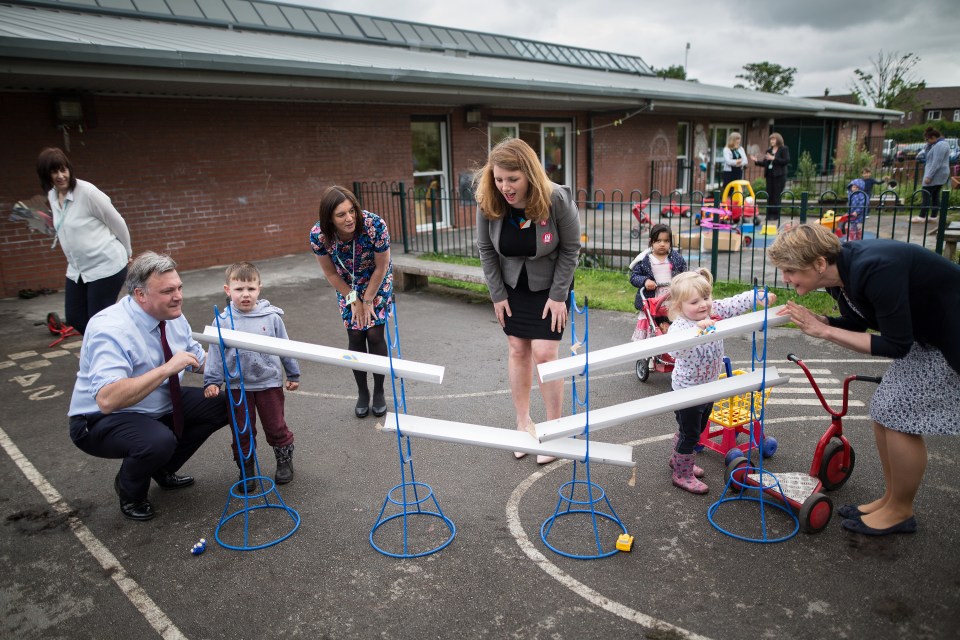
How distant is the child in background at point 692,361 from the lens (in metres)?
3.62

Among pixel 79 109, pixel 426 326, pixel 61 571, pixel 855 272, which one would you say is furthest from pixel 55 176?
pixel 855 272

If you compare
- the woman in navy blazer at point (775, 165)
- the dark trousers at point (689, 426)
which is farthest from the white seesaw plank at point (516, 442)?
the woman in navy blazer at point (775, 165)

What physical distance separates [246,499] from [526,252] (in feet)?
6.89

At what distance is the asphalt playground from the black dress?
883 millimetres

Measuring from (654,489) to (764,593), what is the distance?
0.99m

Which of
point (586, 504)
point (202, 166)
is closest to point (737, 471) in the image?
point (586, 504)

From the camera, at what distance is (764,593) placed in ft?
9.11

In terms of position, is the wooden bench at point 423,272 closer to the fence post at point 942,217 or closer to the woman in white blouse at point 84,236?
the woman in white blouse at point 84,236

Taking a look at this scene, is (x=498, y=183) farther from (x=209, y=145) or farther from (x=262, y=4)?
(x=262, y=4)

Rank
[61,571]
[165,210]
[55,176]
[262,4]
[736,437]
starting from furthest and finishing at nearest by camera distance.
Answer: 1. [262,4]
2. [165,210]
3. [55,176]
4. [736,437]
5. [61,571]

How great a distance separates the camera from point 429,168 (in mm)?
14773

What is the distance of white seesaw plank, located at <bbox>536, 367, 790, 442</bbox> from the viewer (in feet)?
9.80

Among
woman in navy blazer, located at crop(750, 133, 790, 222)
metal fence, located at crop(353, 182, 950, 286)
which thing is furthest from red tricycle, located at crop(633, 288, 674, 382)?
woman in navy blazer, located at crop(750, 133, 790, 222)

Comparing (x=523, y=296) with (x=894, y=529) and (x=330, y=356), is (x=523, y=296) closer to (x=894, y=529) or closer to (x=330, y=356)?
(x=330, y=356)
